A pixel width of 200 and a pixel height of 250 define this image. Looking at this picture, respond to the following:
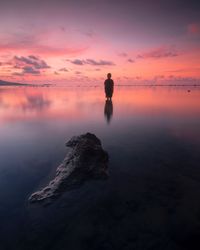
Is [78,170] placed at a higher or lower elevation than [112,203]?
higher

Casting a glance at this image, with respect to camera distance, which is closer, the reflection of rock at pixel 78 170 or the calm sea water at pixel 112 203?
the calm sea water at pixel 112 203

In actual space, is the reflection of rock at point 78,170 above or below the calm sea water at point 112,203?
above

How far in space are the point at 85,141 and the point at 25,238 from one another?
3.89 meters

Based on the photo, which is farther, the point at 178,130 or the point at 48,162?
the point at 178,130

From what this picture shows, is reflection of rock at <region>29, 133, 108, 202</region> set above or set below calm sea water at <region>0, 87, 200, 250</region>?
above

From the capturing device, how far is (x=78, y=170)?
6402mm

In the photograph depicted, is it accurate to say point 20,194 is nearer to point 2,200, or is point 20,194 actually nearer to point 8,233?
point 2,200

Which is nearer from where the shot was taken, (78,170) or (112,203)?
(112,203)

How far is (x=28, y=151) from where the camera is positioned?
9312 mm

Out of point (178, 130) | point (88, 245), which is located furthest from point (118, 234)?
point (178, 130)

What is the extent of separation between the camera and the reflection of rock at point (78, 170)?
565 centimetres

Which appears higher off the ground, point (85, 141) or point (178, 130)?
point (85, 141)

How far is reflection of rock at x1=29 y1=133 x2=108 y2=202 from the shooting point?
565 centimetres

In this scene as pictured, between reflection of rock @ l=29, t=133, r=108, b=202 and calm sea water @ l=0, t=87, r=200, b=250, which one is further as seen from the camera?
reflection of rock @ l=29, t=133, r=108, b=202
